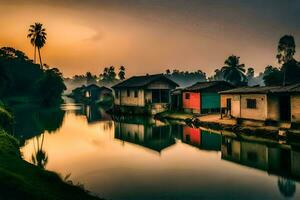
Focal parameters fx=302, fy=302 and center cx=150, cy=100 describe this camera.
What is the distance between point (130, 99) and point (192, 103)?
50.3 feet

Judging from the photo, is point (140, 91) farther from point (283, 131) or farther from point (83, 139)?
point (283, 131)

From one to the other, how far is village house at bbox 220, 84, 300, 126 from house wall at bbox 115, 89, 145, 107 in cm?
2226

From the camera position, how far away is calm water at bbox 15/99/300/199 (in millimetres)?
14672

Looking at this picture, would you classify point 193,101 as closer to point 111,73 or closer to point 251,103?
point 251,103

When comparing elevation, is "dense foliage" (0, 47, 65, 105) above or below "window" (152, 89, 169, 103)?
above

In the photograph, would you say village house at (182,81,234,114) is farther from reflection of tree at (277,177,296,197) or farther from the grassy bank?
the grassy bank

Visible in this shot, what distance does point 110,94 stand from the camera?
108 meters

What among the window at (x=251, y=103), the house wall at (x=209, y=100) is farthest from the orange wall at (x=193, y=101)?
the window at (x=251, y=103)

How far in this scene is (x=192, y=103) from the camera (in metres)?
48.4

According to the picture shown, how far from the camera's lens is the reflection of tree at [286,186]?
14.0 metres

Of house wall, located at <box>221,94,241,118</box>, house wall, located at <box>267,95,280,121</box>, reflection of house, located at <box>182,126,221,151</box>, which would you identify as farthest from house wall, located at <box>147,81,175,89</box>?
house wall, located at <box>267,95,280,121</box>

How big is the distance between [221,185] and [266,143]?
11961mm

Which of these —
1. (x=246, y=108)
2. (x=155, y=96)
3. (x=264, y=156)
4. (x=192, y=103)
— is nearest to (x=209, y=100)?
(x=192, y=103)

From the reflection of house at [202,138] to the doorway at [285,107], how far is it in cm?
669
